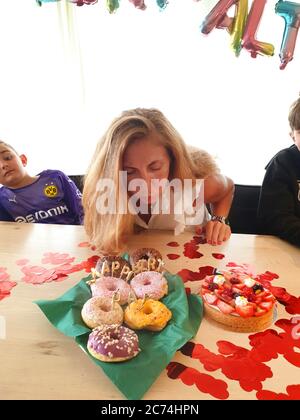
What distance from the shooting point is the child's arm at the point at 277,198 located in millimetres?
1298

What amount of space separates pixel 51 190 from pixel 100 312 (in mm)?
889

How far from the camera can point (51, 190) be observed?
1555 millimetres

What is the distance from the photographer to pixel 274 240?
121 centimetres

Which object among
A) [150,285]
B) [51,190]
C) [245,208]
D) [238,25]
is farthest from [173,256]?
[238,25]

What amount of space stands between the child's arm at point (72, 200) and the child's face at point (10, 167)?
0.60 feet

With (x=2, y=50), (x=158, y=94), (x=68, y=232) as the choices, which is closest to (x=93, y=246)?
(x=68, y=232)

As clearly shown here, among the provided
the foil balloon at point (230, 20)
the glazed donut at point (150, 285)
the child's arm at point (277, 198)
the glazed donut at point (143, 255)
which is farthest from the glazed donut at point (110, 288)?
the foil balloon at point (230, 20)

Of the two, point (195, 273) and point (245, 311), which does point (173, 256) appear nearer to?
point (195, 273)

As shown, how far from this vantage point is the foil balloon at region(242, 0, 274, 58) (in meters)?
1.24

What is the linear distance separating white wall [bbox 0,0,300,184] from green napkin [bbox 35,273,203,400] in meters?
1.34

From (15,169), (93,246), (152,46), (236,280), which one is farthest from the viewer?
(152,46)

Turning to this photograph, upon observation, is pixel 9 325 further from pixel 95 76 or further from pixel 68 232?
pixel 95 76
